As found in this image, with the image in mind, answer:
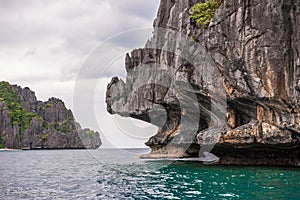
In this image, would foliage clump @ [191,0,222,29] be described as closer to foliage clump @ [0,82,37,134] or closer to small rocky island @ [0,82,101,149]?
small rocky island @ [0,82,101,149]

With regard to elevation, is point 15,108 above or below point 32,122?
above

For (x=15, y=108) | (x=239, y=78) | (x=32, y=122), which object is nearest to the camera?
(x=239, y=78)

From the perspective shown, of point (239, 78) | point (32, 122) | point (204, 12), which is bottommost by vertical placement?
point (239, 78)

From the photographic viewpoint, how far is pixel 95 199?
20.4 metres

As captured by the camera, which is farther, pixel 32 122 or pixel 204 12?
pixel 32 122

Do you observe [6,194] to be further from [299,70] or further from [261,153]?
[261,153]

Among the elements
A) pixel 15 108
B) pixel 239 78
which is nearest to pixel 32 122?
pixel 15 108

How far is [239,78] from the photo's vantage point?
33094 millimetres

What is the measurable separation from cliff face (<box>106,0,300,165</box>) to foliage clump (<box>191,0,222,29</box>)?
1.41 meters

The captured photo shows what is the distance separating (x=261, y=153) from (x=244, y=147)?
9.78 feet

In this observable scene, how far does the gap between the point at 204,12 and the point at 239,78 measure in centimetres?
1004

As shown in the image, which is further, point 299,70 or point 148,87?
point 148,87

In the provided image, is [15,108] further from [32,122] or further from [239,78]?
[239,78]

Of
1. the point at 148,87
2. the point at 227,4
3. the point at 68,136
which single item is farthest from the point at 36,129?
the point at 227,4
